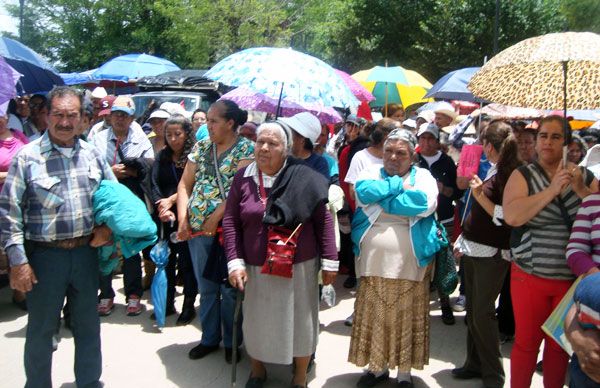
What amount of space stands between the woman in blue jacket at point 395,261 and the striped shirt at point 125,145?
8.92 feet

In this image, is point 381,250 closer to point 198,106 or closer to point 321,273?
point 321,273

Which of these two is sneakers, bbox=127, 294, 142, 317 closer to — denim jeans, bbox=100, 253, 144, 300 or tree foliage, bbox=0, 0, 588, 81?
denim jeans, bbox=100, 253, 144, 300

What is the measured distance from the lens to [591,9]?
22.5m

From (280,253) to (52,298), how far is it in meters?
1.46

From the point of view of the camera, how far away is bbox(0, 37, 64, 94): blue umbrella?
6.55 m

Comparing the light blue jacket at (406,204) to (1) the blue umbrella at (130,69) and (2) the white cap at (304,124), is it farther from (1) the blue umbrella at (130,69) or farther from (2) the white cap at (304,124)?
(1) the blue umbrella at (130,69)

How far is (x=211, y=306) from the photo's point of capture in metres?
4.63

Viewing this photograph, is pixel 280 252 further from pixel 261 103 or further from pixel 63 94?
pixel 261 103

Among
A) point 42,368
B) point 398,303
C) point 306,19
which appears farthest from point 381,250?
point 306,19

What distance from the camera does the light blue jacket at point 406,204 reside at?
12.5 ft

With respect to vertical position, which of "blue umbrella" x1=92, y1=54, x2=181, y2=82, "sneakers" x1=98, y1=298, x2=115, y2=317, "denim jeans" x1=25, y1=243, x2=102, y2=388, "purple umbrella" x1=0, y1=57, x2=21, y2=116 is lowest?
"sneakers" x1=98, y1=298, x2=115, y2=317

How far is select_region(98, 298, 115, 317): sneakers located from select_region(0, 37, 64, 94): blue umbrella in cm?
276

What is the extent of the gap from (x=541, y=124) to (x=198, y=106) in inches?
346

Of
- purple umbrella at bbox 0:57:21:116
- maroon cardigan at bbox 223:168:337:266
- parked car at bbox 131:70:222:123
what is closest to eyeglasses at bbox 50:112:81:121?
purple umbrella at bbox 0:57:21:116
